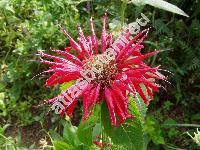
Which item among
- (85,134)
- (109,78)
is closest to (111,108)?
(109,78)

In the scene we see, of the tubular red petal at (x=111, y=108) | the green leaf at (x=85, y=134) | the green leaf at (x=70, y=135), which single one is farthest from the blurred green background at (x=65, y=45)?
the tubular red petal at (x=111, y=108)

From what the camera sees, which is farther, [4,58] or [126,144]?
[4,58]

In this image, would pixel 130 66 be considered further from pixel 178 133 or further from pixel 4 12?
pixel 4 12

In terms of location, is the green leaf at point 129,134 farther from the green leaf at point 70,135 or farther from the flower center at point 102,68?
the green leaf at point 70,135

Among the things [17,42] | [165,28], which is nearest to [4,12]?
[17,42]

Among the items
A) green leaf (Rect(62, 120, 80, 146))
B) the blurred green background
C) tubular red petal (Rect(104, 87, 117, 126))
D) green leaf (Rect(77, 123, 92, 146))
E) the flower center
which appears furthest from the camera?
the blurred green background

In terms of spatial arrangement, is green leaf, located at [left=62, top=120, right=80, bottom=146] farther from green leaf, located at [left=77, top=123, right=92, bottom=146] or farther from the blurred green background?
the blurred green background

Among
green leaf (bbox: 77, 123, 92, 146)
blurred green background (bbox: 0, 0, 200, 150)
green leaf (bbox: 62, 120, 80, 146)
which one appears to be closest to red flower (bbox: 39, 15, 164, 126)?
green leaf (bbox: 77, 123, 92, 146)
